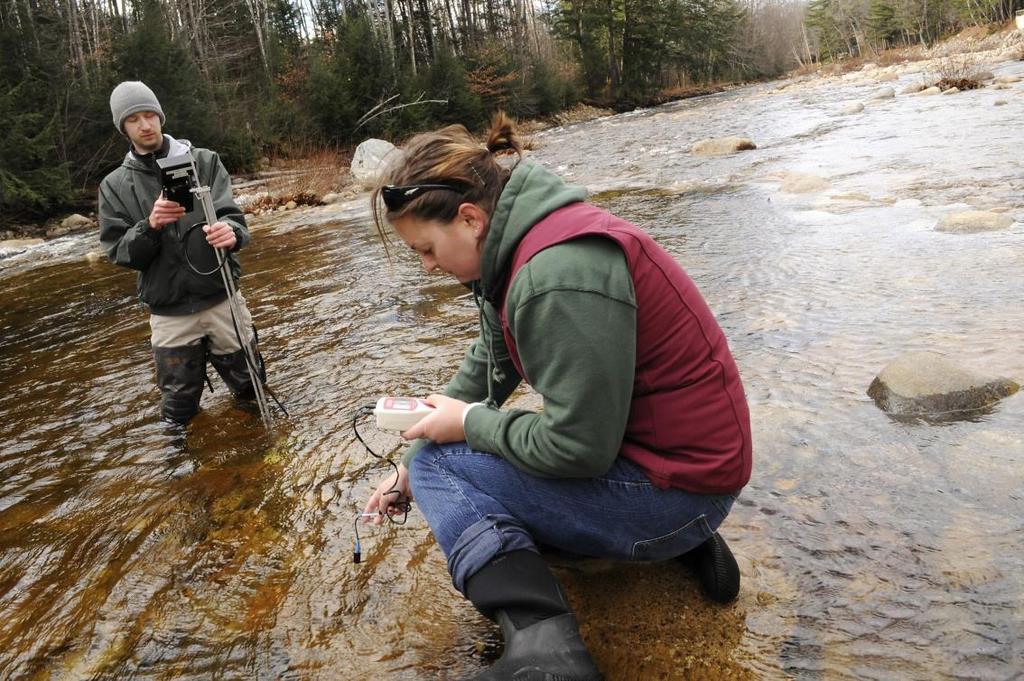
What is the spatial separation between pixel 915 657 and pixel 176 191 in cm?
333

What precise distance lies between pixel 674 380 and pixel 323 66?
1000 inches

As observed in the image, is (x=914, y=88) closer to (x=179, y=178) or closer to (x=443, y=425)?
(x=179, y=178)

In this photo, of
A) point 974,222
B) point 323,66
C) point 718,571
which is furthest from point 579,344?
point 323,66

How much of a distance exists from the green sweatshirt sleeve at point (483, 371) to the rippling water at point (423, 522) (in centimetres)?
58

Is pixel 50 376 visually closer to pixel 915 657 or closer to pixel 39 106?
pixel 915 657

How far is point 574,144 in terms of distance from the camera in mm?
19188

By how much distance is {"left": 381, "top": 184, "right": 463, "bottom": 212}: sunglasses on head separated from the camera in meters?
1.62

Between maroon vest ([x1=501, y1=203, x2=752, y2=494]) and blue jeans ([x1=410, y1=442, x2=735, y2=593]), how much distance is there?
0.07 meters

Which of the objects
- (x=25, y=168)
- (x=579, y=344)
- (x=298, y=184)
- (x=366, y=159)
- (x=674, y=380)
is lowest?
(x=674, y=380)

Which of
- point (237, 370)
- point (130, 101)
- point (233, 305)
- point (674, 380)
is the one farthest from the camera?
point (237, 370)

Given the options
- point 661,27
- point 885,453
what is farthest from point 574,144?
point 661,27

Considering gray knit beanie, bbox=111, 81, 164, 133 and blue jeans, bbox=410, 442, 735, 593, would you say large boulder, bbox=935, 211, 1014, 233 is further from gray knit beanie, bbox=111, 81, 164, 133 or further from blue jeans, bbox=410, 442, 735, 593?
gray knit beanie, bbox=111, 81, 164, 133

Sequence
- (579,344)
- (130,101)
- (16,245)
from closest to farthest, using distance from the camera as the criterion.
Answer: (579,344)
(130,101)
(16,245)

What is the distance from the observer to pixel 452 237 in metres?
1.66
